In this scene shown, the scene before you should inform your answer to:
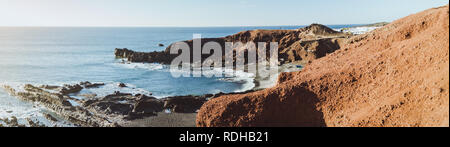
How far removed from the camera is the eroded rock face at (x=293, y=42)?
49.2 meters

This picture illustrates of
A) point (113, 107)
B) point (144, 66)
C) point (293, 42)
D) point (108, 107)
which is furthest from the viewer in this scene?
point (144, 66)

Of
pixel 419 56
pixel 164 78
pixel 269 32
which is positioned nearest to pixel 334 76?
pixel 419 56

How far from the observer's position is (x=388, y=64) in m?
10.3

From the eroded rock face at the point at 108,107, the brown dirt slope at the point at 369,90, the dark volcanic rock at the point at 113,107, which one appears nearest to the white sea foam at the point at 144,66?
the eroded rock face at the point at 108,107

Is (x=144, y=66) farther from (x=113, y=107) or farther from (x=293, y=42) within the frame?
(x=113, y=107)

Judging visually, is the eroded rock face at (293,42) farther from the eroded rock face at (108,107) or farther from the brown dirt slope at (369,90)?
the brown dirt slope at (369,90)

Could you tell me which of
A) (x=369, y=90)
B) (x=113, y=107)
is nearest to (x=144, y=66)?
(x=113, y=107)

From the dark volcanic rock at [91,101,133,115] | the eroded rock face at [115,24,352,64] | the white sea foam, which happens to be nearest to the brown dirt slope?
the dark volcanic rock at [91,101,133,115]

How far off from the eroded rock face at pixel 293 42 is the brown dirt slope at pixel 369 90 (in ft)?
122

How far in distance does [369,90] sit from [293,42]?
49.1m

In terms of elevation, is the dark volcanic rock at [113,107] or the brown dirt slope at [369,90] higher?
the brown dirt slope at [369,90]

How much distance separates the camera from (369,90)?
10.2m

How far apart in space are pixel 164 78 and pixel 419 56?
41.7 meters

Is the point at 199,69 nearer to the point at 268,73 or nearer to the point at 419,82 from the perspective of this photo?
the point at 268,73
